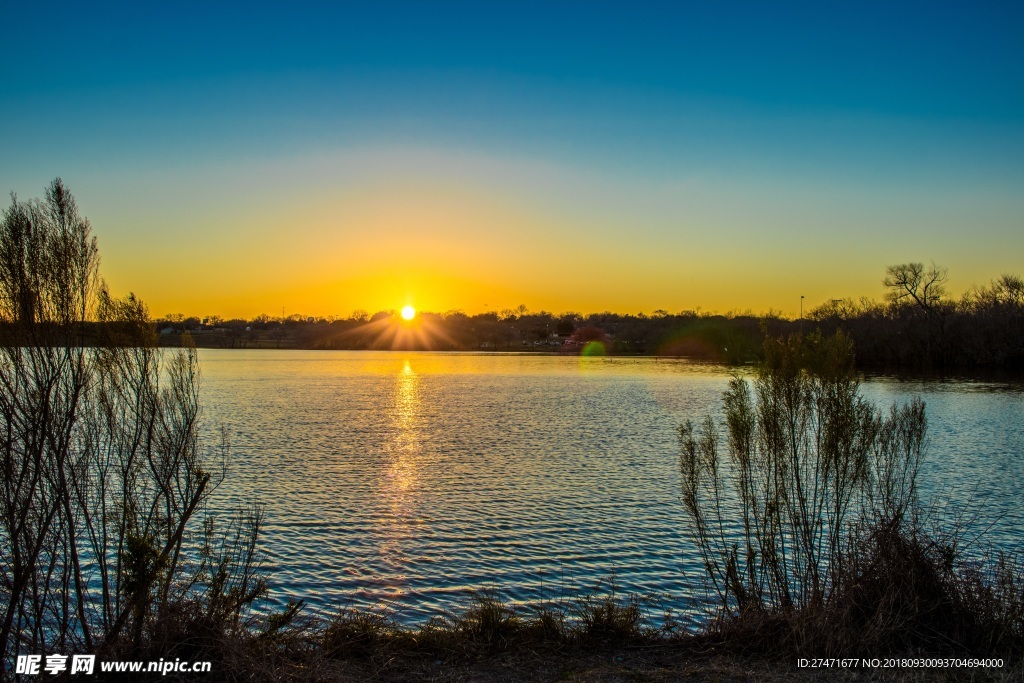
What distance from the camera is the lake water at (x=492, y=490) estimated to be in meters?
12.8

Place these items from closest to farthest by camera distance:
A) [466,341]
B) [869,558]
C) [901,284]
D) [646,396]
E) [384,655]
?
[384,655]
[869,558]
[646,396]
[901,284]
[466,341]

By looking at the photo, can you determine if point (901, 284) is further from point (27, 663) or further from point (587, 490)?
point (27, 663)

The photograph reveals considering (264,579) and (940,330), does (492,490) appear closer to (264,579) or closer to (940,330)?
(264,579)

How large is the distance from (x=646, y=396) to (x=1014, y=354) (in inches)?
2012

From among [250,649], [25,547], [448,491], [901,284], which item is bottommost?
[448,491]

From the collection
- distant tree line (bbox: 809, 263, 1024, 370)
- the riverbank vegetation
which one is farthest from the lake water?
distant tree line (bbox: 809, 263, 1024, 370)

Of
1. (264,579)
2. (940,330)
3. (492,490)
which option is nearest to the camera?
(264,579)

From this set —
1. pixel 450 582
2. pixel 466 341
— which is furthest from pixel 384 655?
pixel 466 341

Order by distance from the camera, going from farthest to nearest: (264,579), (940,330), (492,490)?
1. (940,330)
2. (492,490)
3. (264,579)

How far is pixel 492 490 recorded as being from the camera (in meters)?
20.4

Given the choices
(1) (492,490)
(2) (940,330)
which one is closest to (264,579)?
(1) (492,490)

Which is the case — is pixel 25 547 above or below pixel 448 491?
above

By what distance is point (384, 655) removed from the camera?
742 centimetres

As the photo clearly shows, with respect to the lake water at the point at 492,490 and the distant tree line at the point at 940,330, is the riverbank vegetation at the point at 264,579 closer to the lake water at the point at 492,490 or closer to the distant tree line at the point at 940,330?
the lake water at the point at 492,490
